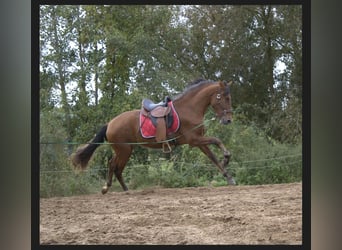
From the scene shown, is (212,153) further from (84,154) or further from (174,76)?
(84,154)

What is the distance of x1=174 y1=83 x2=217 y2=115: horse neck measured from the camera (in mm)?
4777

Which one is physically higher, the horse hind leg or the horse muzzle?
the horse muzzle

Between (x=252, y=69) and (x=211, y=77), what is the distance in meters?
0.40

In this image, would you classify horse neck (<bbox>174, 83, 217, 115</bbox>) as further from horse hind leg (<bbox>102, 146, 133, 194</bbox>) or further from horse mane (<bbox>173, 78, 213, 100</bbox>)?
horse hind leg (<bbox>102, 146, 133, 194</bbox>)

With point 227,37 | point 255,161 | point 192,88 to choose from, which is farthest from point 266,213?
point 227,37

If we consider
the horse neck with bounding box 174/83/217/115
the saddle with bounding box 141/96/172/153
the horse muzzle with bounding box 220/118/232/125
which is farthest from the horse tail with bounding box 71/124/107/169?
the horse muzzle with bounding box 220/118/232/125

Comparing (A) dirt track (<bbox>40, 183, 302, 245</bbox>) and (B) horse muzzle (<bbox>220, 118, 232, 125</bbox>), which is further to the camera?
(B) horse muzzle (<bbox>220, 118, 232, 125</bbox>)

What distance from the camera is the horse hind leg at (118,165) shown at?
15.5 ft

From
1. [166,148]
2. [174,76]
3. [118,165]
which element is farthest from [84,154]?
[174,76]

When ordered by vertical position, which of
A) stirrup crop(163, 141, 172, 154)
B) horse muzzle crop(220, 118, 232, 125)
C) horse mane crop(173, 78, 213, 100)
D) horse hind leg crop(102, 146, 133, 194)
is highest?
horse mane crop(173, 78, 213, 100)

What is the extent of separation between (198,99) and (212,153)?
0.52 meters

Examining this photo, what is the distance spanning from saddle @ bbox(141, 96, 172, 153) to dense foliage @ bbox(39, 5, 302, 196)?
0.07 meters

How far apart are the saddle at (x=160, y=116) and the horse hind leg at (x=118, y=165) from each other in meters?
0.34
